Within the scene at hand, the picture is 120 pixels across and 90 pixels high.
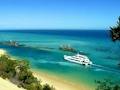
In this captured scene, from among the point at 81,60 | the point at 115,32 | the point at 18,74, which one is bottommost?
the point at 81,60

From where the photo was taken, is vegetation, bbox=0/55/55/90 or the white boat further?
the white boat

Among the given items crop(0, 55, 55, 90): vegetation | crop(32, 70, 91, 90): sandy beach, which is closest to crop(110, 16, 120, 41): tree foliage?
crop(0, 55, 55, 90): vegetation

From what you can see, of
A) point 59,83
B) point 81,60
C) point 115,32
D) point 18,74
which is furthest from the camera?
point 81,60

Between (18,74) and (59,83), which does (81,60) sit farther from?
(18,74)

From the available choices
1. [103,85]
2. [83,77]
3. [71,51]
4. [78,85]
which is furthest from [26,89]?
[71,51]

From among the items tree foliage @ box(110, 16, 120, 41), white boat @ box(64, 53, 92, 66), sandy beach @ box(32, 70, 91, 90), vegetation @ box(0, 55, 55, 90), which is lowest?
white boat @ box(64, 53, 92, 66)

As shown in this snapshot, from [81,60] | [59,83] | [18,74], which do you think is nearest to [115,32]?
[18,74]

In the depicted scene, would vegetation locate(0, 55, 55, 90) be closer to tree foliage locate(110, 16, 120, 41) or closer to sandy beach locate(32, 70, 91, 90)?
sandy beach locate(32, 70, 91, 90)

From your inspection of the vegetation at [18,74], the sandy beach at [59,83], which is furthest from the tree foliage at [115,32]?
the sandy beach at [59,83]

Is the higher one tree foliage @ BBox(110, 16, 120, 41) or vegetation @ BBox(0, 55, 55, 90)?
tree foliage @ BBox(110, 16, 120, 41)

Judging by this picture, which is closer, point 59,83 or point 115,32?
point 115,32

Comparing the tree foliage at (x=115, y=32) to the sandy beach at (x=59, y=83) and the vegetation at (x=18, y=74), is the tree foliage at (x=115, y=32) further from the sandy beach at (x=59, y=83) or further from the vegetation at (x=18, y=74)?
the sandy beach at (x=59, y=83)

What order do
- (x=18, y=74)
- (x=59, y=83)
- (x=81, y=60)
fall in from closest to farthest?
(x=18, y=74)
(x=59, y=83)
(x=81, y=60)
